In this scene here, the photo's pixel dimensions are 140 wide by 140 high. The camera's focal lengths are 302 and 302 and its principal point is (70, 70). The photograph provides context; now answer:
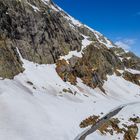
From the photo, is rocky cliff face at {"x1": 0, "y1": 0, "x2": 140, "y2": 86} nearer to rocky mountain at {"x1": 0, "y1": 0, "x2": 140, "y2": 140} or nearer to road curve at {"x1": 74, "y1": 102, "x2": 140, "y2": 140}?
rocky mountain at {"x1": 0, "y1": 0, "x2": 140, "y2": 140}

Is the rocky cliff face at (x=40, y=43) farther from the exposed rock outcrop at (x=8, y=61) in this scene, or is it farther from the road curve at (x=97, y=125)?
the road curve at (x=97, y=125)

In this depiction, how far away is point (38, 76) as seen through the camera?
82250 millimetres

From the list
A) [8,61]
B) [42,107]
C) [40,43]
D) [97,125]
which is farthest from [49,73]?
[97,125]

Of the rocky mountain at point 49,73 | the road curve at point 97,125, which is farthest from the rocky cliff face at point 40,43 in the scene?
the road curve at point 97,125

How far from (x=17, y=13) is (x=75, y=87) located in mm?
28213

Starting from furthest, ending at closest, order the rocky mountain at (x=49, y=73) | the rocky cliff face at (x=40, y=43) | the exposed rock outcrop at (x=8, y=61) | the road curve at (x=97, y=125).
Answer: the rocky cliff face at (x=40, y=43) < the exposed rock outcrop at (x=8, y=61) < the rocky mountain at (x=49, y=73) < the road curve at (x=97, y=125)

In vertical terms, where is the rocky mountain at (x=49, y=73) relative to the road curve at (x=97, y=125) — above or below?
above

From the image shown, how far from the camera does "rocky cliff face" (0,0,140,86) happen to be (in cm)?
7781

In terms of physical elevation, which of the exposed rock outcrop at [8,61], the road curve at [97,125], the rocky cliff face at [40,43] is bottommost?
the road curve at [97,125]

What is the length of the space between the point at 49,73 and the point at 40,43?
11655 mm

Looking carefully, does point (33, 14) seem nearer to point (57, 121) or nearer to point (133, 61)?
point (57, 121)

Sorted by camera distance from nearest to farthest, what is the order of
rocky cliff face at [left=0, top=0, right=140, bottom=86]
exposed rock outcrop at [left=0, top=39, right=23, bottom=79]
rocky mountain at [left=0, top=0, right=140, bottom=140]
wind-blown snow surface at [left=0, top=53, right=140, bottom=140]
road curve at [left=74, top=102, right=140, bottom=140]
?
wind-blown snow surface at [left=0, top=53, right=140, bottom=140] < road curve at [left=74, top=102, right=140, bottom=140] < rocky mountain at [left=0, top=0, right=140, bottom=140] < exposed rock outcrop at [left=0, top=39, right=23, bottom=79] < rocky cliff face at [left=0, top=0, right=140, bottom=86]

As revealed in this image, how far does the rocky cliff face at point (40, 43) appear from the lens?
77812 mm

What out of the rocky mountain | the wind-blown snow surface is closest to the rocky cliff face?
the rocky mountain
